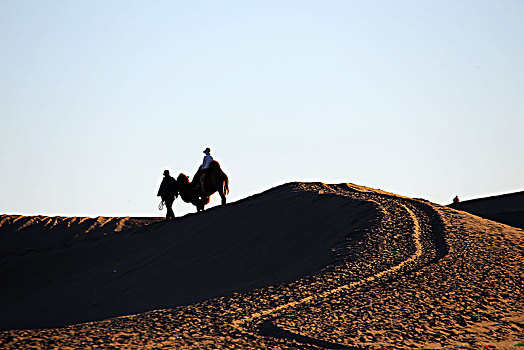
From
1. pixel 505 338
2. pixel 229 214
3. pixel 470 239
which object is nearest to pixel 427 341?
pixel 505 338

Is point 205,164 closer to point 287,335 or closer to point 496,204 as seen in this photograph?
point 496,204

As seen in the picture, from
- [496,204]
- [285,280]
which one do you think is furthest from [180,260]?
[496,204]

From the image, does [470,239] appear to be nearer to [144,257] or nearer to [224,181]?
[144,257]

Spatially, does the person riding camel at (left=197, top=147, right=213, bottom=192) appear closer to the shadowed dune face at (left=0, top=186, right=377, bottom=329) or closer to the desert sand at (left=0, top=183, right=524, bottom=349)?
the shadowed dune face at (left=0, top=186, right=377, bottom=329)

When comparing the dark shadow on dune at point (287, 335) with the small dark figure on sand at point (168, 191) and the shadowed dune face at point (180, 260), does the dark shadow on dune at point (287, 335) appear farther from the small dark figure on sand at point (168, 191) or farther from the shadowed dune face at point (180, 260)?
the small dark figure on sand at point (168, 191)

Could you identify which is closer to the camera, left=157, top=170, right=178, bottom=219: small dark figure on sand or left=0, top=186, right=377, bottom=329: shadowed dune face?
left=0, top=186, right=377, bottom=329: shadowed dune face

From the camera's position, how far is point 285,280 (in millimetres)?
13672

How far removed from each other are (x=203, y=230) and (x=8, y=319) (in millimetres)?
5180

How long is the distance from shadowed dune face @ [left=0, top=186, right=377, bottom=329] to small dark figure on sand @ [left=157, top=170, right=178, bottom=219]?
2575mm

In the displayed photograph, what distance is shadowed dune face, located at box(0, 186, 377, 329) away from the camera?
49.3 ft

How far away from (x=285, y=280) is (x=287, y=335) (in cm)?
337

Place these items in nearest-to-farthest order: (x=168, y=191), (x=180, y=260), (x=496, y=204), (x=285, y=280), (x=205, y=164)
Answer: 1. (x=285, y=280)
2. (x=180, y=260)
3. (x=205, y=164)
4. (x=168, y=191)
5. (x=496, y=204)

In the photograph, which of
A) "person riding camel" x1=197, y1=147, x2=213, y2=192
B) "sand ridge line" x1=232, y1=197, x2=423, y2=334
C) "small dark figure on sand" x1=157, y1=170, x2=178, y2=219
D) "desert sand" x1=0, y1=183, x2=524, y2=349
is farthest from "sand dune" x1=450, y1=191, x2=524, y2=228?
"small dark figure on sand" x1=157, y1=170, x2=178, y2=219

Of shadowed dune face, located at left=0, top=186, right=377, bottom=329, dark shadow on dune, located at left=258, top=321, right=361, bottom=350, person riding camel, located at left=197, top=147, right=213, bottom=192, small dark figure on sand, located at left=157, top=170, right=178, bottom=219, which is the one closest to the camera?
dark shadow on dune, located at left=258, top=321, right=361, bottom=350
